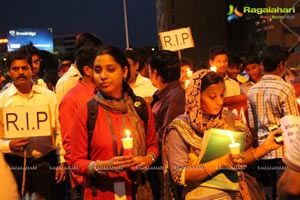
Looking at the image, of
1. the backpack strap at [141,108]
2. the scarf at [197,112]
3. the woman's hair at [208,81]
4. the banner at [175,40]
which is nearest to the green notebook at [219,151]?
the scarf at [197,112]

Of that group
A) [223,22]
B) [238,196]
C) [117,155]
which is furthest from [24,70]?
[223,22]

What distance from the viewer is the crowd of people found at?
364 cm

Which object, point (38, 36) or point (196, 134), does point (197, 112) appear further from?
point (38, 36)

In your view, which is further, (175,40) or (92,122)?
(175,40)

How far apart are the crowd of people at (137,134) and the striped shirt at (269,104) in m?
0.01

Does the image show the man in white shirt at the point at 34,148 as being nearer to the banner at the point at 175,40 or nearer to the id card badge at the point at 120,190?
the id card badge at the point at 120,190

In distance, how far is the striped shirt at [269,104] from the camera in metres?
5.54

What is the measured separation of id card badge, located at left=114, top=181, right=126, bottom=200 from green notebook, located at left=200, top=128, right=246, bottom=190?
536mm

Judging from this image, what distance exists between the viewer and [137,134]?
387 centimetres

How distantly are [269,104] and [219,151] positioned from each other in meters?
2.15

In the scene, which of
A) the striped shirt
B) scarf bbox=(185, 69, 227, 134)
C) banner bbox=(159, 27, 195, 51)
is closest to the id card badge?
scarf bbox=(185, 69, 227, 134)

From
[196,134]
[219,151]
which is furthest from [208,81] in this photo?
[219,151]

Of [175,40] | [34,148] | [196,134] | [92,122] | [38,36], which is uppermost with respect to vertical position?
[38,36]

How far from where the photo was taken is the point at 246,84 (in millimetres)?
7742
